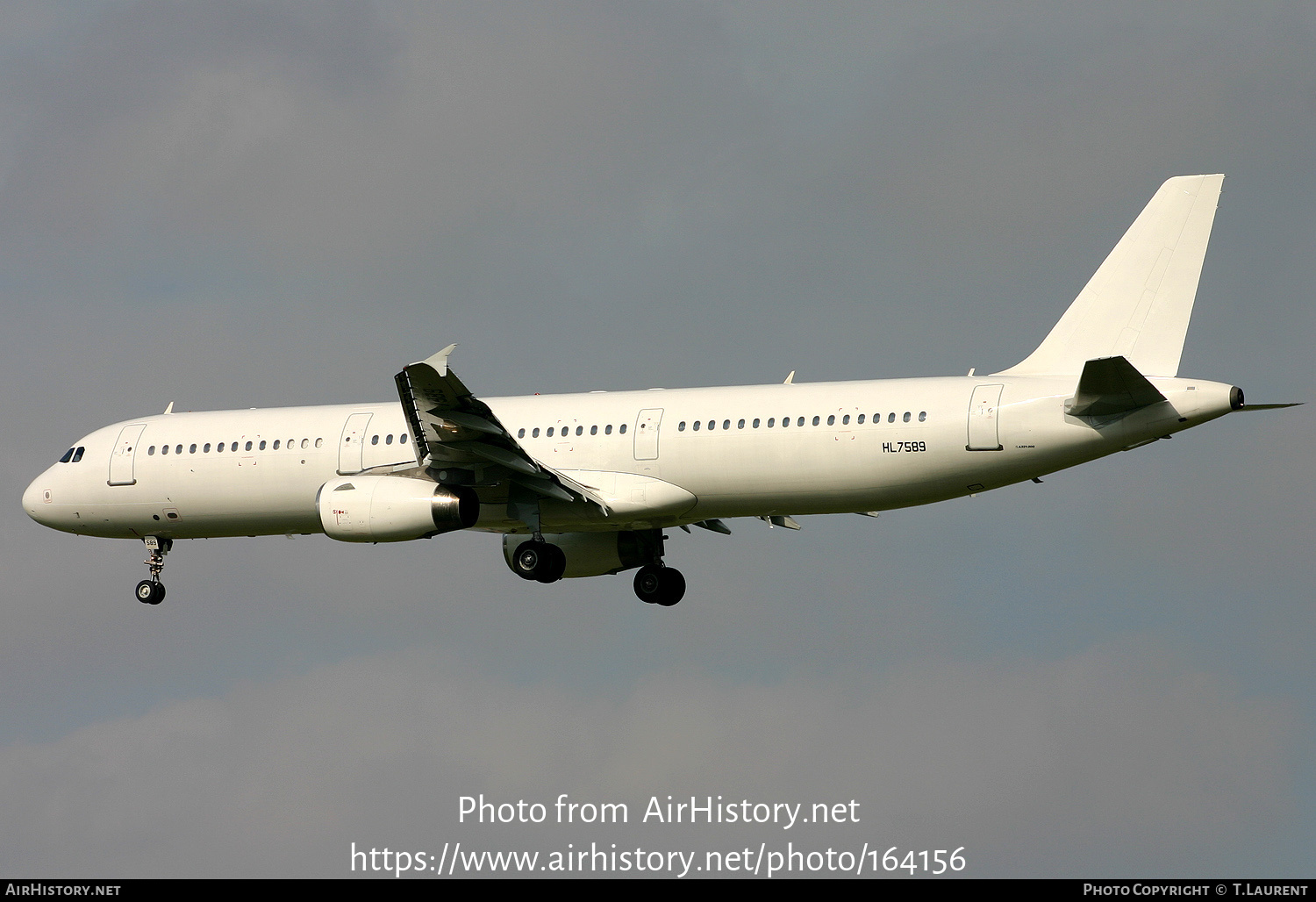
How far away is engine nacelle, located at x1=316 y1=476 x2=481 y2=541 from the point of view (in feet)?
97.7

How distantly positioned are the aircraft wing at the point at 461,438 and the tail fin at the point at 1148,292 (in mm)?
8745

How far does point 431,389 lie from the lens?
28.6 meters

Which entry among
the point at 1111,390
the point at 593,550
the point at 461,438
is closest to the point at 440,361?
the point at 461,438

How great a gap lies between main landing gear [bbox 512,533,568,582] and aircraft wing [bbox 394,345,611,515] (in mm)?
1137

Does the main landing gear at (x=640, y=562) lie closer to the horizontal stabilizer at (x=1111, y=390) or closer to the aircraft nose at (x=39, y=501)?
the horizontal stabilizer at (x=1111, y=390)

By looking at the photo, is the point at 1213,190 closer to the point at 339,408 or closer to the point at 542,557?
the point at 542,557

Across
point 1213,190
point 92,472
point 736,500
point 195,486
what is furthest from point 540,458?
point 1213,190

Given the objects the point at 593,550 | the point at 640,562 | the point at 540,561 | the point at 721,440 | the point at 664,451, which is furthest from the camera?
the point at 640,562

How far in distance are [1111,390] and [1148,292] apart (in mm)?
2947

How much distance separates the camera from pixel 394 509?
97.9ft

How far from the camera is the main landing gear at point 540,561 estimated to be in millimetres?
31484

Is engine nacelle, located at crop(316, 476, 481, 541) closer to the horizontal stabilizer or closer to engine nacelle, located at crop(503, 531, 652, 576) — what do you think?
engine nacelle, located at crop(503, 531, 652, 576)

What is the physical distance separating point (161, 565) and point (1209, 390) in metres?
21.0

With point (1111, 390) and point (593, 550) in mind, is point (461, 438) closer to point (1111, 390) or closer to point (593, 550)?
point (593, 550)
